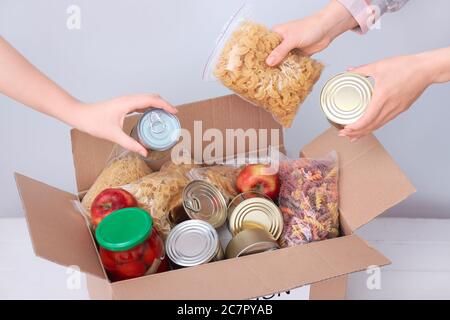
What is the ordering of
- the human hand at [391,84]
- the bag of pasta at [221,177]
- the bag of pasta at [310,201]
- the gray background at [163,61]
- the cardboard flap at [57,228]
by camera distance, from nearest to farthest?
the cardboard flap at [57,228]
the human hand at [391,84]
the bag of pasta at [310,201]
the bag of pasta at [221,177]
the gray background at [163,61]

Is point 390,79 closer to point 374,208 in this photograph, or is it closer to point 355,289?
point 374,208

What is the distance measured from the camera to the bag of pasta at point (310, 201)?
1051mm

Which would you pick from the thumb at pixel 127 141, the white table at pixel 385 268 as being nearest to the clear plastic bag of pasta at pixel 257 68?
the thumb at pixel 127 141

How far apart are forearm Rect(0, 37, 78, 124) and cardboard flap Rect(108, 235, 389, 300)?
14.4 inches

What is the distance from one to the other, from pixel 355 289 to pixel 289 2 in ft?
2.48

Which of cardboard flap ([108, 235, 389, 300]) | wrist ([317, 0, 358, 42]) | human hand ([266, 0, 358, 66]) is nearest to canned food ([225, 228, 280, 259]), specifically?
cardboard flap ([108, 235, 389, 300])

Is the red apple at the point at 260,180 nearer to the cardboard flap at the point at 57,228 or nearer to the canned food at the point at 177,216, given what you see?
the canned food at the point at 177,216

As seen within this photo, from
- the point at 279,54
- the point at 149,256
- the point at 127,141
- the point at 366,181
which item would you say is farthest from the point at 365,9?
the point at 149,256

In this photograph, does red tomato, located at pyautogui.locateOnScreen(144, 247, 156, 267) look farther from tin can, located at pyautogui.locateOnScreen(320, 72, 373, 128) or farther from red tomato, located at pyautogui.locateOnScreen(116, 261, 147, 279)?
tin can, located at pyautogui.locateOnScreen(320, 72, 373, 128)

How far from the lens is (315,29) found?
117cm

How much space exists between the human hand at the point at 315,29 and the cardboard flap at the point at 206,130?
0.17m
